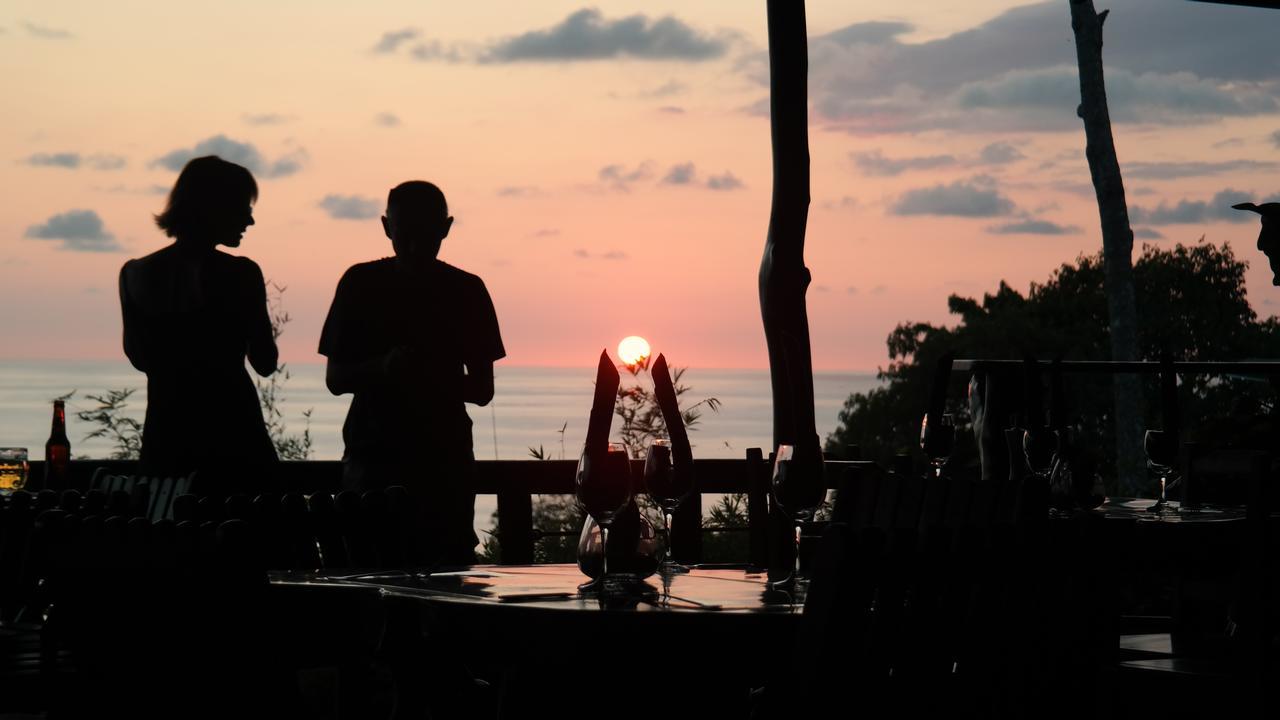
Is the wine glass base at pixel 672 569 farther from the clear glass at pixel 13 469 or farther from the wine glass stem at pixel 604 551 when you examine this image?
the clear glass at pixel 13 469

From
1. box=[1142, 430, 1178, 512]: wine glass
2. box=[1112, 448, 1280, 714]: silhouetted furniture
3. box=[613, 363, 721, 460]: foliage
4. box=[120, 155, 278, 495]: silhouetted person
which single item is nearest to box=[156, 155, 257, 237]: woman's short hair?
box=[120, 155, 278, 495]: silhouetted person

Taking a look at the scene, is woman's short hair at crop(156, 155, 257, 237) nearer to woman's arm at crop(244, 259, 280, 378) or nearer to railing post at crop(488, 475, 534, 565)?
woman's arm at crop(244, 259, 280, 378)

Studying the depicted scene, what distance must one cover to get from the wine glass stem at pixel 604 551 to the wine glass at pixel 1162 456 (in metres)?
2.01

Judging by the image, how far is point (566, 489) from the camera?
492 cm

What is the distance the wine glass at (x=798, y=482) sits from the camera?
2.32 metres

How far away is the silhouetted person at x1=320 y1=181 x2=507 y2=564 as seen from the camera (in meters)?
3.47

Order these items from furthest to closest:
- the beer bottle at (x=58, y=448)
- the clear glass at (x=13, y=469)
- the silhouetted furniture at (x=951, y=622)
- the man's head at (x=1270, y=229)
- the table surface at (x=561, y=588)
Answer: the man's head at (x=1270, y=229) → the beer bottle at (x=58, y=448) → the clear glass at (x=13, y=469) → the table surface at (x=561, y=588) → the silhouetted furniture at (x=951, y=622)

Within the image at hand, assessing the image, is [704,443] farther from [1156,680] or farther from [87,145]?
[87,145]

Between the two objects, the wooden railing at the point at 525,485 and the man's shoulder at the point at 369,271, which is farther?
the wooden railing at the point at 525,485

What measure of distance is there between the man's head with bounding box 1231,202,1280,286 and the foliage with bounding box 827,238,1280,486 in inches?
672

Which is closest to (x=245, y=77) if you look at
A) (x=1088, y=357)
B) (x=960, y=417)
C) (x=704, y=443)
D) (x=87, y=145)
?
(x=87, y=145)

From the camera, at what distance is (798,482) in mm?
2328

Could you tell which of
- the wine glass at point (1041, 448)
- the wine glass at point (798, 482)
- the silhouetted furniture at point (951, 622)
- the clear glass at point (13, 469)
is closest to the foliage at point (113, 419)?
the clear glass at point (13, 469)

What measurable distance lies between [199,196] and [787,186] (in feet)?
8.70
